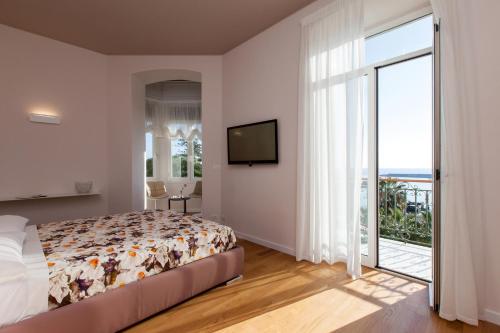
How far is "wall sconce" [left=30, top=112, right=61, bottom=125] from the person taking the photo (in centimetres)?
386

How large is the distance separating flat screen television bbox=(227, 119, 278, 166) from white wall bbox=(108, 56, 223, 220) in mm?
443

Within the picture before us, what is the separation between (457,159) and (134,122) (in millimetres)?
4688

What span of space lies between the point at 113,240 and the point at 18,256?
2.09 ft

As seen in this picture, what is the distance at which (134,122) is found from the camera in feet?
15.7

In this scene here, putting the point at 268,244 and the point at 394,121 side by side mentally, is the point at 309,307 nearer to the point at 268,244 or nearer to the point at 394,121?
the point at 268,244

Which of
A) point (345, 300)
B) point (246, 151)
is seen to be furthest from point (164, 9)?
point (345, 300)

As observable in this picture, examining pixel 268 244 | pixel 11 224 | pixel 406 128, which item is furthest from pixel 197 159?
pixel 406 128

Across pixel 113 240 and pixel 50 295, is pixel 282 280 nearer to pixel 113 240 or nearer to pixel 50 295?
pixel 113 240

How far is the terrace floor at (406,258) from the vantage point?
288 centimetres

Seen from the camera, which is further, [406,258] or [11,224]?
[406,258]

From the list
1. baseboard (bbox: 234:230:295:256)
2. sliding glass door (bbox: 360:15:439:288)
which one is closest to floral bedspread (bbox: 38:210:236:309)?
baseboard (bbox: 234:230:295:256)

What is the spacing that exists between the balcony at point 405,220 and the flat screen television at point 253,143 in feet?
5.64

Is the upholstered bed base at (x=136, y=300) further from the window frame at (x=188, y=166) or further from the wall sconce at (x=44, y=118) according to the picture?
the window frame at (x=188, y=166)

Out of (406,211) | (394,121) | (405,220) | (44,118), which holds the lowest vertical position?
(405,220)
